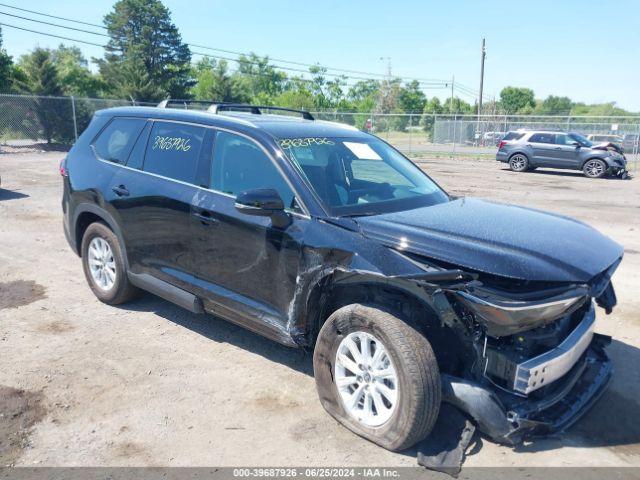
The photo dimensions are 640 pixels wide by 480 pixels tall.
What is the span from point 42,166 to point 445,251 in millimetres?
18026

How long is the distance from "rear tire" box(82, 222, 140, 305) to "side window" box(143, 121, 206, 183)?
854mm

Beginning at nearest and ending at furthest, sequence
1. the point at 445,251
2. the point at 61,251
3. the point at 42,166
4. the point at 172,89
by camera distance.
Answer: the point at 445,251, the point at 61,251, the point at 42,166, the point at 172,89

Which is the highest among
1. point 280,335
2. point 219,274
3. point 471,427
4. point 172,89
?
point 172,89

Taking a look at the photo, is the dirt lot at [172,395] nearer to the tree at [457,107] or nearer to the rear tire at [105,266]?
the rear tire at [105,266]

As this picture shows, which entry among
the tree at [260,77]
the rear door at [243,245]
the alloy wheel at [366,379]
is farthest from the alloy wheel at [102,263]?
the tree at [260,77]

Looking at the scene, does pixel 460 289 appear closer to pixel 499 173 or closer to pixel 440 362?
pixel 440 362

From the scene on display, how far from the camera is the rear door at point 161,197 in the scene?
439 cm

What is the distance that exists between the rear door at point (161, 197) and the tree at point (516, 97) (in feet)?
273

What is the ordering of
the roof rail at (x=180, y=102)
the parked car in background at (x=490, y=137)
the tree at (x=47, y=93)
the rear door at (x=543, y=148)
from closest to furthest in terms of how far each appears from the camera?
the roof rail at (x=180, y=102)
the rear door at (x=543, y=148)
the tree at (x=47, y=93)
the parked car in background at (x=490, y=137)

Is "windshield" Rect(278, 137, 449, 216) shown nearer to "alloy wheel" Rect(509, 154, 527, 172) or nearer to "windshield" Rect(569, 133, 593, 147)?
"windshield" Rect(569, 133, 593, 147)

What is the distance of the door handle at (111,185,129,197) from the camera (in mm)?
4859

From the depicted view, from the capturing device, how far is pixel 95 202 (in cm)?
518

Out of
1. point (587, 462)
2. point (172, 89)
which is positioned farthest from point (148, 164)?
point (172, 89)

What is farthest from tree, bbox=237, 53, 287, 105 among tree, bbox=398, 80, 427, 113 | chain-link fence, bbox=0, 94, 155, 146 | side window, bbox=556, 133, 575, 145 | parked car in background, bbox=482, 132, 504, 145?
side window, bbox=556, 133, 575, 145
